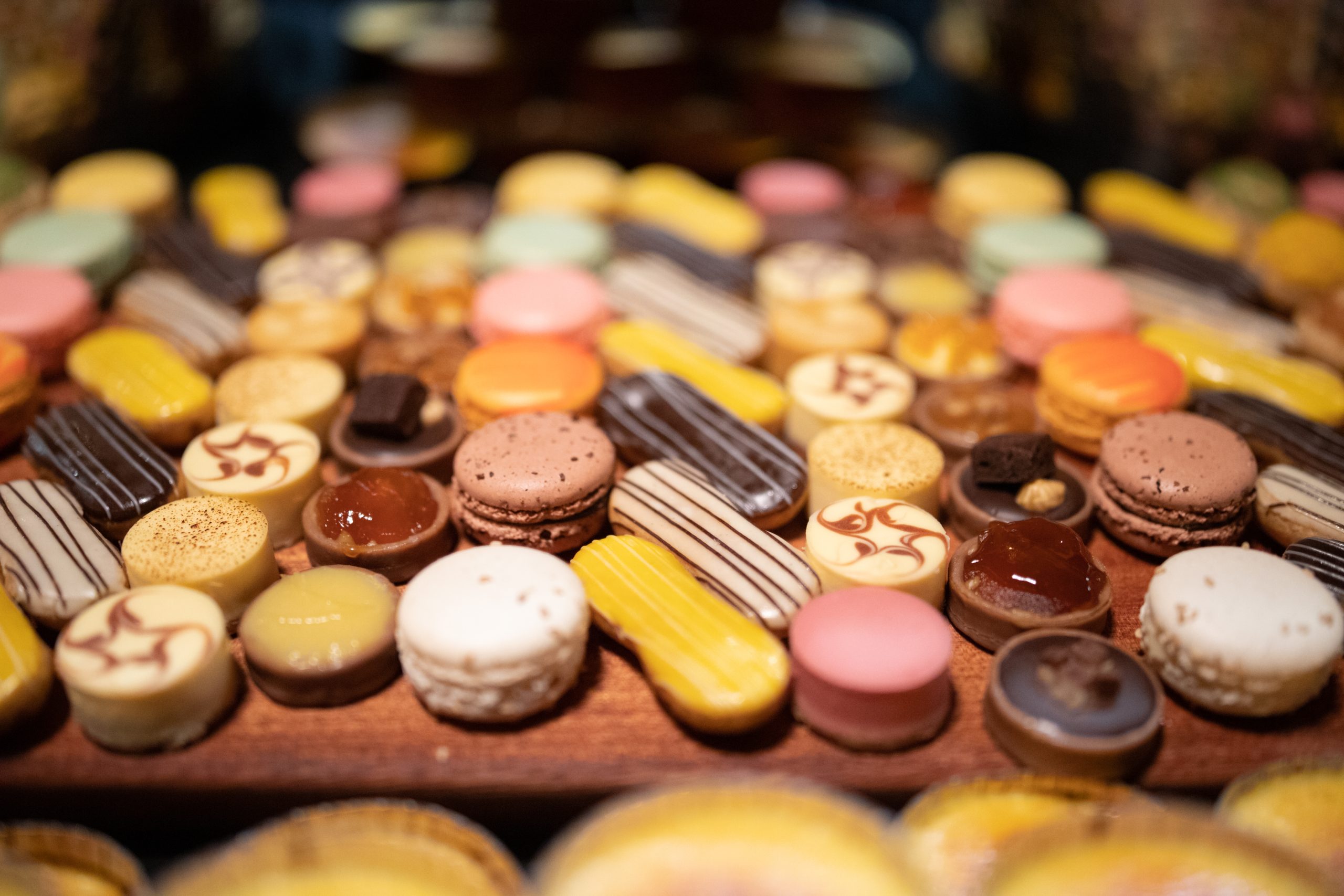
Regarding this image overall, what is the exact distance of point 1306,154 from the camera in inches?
139

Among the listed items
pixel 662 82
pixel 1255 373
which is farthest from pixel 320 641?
pixel 662 82

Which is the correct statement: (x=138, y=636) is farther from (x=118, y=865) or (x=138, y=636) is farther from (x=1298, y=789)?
(x=1298, y=789)

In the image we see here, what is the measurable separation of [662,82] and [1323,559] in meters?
2.97

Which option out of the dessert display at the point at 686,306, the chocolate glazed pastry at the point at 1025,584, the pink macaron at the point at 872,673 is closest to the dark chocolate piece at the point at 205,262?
the dessert display at the point at 686,306

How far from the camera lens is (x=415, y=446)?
2.25 m

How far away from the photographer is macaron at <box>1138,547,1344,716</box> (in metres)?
1.70

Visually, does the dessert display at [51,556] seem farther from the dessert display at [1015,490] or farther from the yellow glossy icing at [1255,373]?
the yellow glossy icing at [1255,373]

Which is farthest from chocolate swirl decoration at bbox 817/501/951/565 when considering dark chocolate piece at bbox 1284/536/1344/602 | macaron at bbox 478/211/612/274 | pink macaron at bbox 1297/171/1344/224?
pink macaron at bbox 1297/171/1344/224

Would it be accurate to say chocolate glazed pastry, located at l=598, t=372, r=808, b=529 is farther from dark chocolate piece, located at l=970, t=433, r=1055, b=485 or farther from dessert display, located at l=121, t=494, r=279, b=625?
dessert display, located at l=121, t=494, r=279, b=625

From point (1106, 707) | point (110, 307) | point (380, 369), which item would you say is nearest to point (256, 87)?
point (110, 307)

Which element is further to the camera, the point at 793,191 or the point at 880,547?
the point at 793,191

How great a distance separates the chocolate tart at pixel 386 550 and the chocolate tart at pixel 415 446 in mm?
140

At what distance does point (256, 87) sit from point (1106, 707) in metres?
4.57

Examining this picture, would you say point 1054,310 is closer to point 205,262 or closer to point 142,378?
point 142,378
